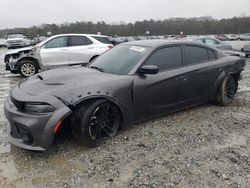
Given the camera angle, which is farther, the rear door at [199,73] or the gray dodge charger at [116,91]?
the rear door at [199,73]

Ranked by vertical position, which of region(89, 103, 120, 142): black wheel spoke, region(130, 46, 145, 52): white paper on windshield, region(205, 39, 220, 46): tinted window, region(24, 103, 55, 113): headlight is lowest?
region(89, 103, 120, 142): black wheel spoke

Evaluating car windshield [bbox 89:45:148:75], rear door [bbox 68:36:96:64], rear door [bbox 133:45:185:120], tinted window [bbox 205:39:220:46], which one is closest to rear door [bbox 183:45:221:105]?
rear door [bbox 133:45:185:120]

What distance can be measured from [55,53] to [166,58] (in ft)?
19.7

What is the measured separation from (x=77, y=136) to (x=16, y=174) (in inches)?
34.3

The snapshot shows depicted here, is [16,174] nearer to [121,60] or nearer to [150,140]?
[150,140]

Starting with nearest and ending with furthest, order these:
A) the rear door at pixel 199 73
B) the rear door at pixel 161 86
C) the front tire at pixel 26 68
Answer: the rear door at pixel 161 86
the rear door at pixel 199 73
the front tire at pixel 26 68

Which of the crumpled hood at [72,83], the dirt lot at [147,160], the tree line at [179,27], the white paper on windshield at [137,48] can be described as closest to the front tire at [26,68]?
the dirt lot at [147,160]

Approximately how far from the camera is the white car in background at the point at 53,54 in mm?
9367

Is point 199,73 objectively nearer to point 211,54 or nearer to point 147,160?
point 211,54

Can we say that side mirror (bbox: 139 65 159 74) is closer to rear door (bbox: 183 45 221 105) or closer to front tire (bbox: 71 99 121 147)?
front tire (bbox: 71 99 121 147)

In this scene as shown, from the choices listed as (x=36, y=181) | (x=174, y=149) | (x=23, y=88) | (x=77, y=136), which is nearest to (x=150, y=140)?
(x=174, y=149)

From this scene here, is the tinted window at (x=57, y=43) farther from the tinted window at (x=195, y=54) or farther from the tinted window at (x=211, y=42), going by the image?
the tinted window at (x=211, y=42)

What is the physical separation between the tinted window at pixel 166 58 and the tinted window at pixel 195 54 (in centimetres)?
22

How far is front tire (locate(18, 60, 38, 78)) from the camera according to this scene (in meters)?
9.48
